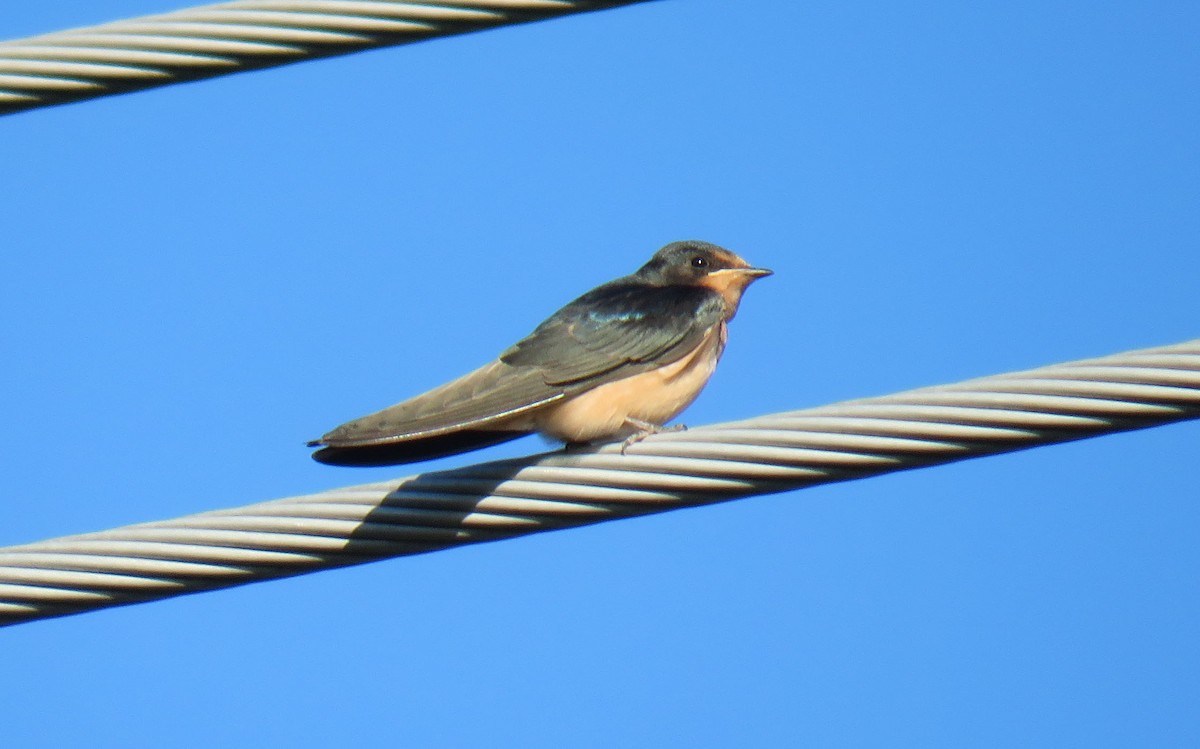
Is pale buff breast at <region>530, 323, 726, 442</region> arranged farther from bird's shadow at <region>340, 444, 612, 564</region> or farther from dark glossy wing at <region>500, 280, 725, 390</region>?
bird's shadow at <region>340, 444, 612, 564</region>

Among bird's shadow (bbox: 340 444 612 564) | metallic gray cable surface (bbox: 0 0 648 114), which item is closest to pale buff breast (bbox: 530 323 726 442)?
bird's shadow (bbox: 340 444 612 564)

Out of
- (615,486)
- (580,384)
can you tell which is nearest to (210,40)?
(615,486)

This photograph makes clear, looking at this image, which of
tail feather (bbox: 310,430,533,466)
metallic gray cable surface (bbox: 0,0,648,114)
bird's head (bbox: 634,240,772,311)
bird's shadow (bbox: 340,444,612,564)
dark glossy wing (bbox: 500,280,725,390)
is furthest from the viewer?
bird's head (bbox: 634,240,772,311)

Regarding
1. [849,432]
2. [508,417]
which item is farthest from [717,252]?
[849,432]

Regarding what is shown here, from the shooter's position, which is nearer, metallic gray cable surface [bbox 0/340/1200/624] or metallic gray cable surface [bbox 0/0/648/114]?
metallic gray cable surface [bbox 0/340/1200/624]

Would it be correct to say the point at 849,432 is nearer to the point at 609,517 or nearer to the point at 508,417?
the point at 609,517
